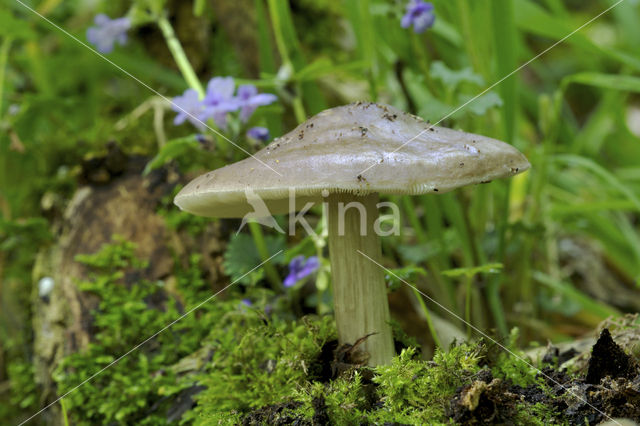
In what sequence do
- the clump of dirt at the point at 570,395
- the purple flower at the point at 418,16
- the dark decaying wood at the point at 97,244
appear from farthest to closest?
the dark decaying wood at the point at 97,244
the purple flower at the point at 418,16
the clump of dirt at the point at 570,395

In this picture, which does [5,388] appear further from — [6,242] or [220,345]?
[220,345]

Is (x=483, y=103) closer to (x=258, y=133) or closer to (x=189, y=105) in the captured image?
(x=258, y=133)

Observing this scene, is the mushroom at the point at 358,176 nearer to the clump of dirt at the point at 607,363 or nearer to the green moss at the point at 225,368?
the green moss at the point at 225,368

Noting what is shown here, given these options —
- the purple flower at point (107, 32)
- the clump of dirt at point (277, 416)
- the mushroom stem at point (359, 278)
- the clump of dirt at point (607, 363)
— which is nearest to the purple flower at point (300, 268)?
the mushroom stem at point (359, 278)

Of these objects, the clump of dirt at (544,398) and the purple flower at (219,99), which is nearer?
the clump of dirt at (544,398)

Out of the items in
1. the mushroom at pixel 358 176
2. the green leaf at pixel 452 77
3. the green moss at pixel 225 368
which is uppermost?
the green leaf at pixel 452 77

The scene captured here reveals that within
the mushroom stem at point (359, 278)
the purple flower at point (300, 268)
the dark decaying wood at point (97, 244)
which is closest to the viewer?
the mushroom stem at point (359, 278)

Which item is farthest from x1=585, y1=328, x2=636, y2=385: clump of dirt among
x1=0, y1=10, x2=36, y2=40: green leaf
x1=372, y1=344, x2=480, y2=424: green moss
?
x1=0, y1=10, x2=36, y2=40: green leaf

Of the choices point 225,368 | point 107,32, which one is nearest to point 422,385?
point 225,368
